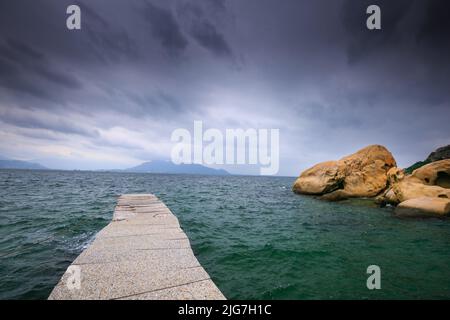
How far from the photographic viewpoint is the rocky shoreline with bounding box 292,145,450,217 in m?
17.1

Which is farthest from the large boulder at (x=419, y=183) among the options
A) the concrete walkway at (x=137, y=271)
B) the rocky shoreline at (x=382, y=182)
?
the concrete walkway at (x=137, y=271)

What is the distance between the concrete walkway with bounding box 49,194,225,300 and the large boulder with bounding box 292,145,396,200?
24951mm

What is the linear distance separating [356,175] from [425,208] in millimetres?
10897

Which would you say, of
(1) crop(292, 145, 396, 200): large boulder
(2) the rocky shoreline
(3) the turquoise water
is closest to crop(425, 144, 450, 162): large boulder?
(2) the rocky shoreline

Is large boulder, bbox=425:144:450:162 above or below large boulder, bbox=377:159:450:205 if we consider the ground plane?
above

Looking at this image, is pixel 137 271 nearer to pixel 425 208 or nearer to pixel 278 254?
pixel 278 254

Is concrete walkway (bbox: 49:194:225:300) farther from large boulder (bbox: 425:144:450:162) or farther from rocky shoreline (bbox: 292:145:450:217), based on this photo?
large boulder (bbox: 425:144:450:162)

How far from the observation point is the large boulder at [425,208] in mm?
16078

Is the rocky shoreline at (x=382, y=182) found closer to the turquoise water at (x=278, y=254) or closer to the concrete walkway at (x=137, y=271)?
the turquoise water at (x=278, y=254)

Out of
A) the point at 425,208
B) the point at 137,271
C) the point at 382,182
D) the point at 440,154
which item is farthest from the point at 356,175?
the point at 440,154

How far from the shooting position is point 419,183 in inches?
802

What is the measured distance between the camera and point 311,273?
23.4 feet

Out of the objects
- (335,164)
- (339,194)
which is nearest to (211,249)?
(339,194)
